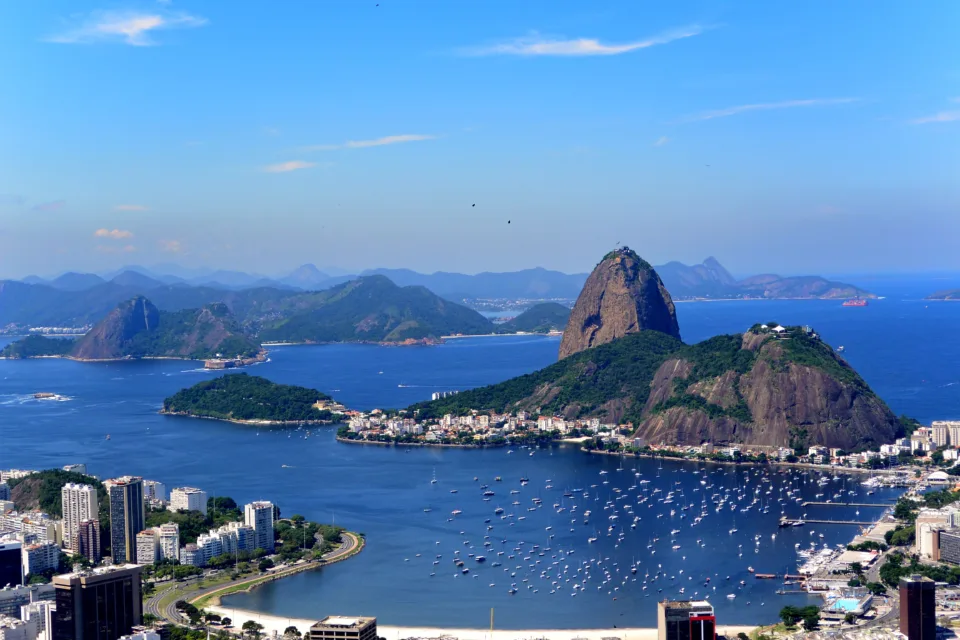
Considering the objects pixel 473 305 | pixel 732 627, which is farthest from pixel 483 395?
pixel 473 305

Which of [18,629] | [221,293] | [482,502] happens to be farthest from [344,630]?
[221,293]

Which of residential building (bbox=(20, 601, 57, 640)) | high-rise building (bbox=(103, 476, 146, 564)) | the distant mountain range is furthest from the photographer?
the distant mountain range

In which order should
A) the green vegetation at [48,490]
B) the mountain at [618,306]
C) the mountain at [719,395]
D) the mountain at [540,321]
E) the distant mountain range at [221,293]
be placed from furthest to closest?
the distant mountain range at [221,293]
the mountain at [540,321]
the mountain at [618,306]
the mountain at [719,395]
the green vegetation at [48,490]

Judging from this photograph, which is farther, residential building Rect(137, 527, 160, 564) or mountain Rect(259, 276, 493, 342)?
mountain Rect(259, 276, 493, 342)

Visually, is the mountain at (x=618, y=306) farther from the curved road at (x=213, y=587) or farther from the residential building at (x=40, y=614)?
the residential building at (x=40, y=614)

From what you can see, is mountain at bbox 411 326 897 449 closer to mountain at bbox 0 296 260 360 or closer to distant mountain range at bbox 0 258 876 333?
mountain at bbox 0 296 260 360

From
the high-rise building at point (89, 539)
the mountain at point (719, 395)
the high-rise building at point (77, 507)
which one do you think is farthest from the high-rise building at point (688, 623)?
the mountain at point (719, 395)

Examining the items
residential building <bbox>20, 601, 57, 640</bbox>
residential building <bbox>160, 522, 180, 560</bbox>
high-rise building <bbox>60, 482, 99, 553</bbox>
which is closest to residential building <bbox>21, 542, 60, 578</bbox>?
high-rise building <bbox>60, 482, 99, 553</bbox>

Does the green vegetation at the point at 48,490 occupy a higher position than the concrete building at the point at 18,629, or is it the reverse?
the green vegetation at the point at 48,490
